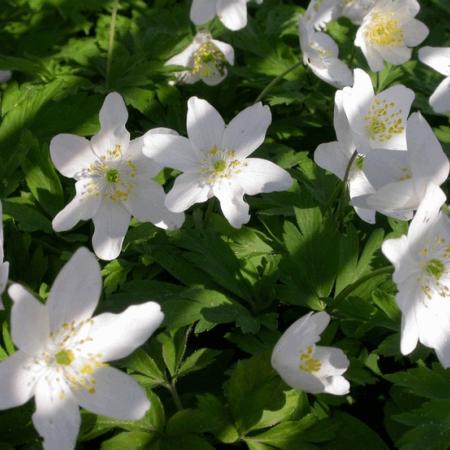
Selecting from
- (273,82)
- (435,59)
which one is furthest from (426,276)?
(273,82)

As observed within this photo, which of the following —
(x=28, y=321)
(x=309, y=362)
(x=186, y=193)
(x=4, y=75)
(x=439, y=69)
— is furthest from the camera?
(x=4, y=75)

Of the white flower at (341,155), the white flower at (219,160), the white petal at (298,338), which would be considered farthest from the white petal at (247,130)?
the white petal at (298,338)

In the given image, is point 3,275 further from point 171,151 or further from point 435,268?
point 435,268

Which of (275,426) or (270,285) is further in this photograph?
(270,285)

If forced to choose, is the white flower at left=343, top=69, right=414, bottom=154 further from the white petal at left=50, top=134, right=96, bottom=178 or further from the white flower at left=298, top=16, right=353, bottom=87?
the white petal at left=50, top=134, right=96, bottom=178

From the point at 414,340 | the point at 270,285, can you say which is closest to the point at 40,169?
the point at 270,285

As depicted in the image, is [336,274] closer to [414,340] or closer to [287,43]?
[414,340]
